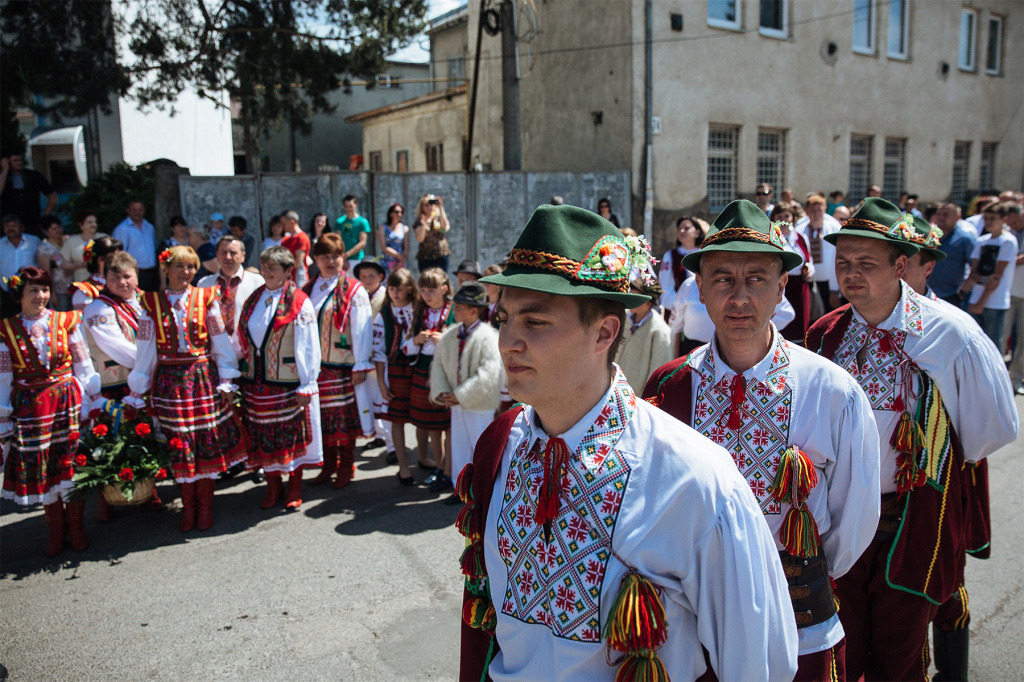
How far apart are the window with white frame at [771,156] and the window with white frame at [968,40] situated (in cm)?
807

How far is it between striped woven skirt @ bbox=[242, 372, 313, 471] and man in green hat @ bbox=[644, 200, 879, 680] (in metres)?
3.98

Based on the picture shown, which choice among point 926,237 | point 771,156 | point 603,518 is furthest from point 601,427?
point 771,156

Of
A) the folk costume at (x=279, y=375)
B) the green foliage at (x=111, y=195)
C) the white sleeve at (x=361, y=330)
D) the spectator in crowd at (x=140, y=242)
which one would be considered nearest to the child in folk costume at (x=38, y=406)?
the folk costume at (x=279, y=375)

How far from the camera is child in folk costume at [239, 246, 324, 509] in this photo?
576cm

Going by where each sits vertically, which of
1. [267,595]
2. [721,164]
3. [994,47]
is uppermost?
[994,47]

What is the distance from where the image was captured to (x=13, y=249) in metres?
9.19

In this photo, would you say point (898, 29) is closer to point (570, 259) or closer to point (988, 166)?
point (988, 166)

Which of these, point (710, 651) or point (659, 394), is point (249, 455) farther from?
point (710, 651)

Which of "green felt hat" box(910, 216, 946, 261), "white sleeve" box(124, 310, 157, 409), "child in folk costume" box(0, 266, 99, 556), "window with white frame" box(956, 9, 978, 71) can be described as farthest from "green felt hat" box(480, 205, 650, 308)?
"window with white frame" box(956, 9, 978, 71)

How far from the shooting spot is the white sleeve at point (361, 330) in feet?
20.8

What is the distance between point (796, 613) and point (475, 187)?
475 inches

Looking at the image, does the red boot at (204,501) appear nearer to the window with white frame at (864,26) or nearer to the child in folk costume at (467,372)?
the child in folk costume at (467,372)

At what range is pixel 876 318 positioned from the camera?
10.7ft

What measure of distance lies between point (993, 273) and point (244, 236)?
31.8 ft
